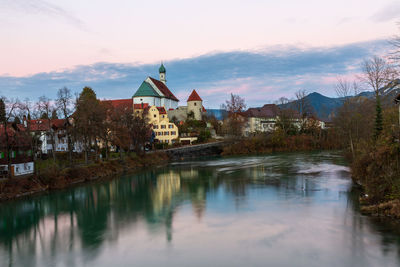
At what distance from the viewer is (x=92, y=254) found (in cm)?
A: 1383

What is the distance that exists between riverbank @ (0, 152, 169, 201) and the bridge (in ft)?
35.3

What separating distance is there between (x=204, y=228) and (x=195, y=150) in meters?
46.5

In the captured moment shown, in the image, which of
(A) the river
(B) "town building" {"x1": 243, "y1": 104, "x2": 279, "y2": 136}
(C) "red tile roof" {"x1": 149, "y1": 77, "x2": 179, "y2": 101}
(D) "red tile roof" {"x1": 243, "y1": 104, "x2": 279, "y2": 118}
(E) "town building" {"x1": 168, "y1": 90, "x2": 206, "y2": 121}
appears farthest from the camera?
(C) "red tile roof" {"x1": 149, "y1": 77, "x2": 179, "y2": 101}

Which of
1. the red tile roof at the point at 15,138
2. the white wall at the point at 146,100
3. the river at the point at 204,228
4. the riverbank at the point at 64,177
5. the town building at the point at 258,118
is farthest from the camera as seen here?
the town building at the point at 258,118

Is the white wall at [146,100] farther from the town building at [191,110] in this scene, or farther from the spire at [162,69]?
the spire at [162,69]

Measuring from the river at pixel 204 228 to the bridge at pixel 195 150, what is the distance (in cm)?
2977

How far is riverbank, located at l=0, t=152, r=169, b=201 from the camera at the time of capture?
27.0m

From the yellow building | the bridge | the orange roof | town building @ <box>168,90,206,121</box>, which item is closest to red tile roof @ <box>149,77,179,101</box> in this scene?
town building @ <box>168,90,206,121</box>

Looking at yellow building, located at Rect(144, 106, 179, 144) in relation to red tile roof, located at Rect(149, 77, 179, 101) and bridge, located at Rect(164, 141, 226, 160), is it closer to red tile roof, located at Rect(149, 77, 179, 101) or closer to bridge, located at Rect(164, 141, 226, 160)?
bridge, located at Rect(164, 141, 226, 160)

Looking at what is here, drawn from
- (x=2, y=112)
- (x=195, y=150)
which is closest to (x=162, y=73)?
(x=195, y=150)

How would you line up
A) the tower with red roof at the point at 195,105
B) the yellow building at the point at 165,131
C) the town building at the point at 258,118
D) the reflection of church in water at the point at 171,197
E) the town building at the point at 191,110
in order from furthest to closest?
the town building at the point at 258,118
the tower with red roof at the point at 195,105
the town building at the point at 191,110
the yellow building at the point at 165,131
the reflection of church in water at the point at 171,197

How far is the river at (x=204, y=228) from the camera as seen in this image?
12938 millimetres

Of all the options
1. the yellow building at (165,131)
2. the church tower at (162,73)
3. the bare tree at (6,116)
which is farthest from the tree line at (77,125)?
the church tower at (162,73)

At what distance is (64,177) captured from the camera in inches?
1270
